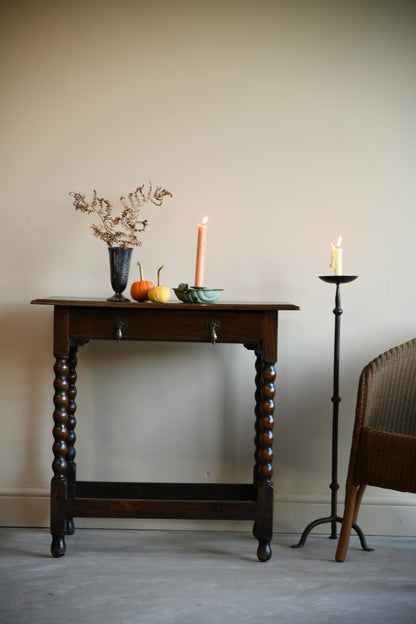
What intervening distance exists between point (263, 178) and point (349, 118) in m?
0.42

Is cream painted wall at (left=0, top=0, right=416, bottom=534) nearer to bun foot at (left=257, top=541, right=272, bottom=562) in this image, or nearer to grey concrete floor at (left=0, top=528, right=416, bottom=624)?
grey concrete floor at (left=0, top=528, right=416, bottom=624)

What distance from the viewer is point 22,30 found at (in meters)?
2.81

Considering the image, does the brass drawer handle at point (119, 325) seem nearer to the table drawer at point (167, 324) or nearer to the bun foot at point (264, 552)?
the table drawer at point (167, 324)

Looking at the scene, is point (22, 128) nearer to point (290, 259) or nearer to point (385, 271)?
point (290, 259)

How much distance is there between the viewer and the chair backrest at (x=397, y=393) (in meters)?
2.54

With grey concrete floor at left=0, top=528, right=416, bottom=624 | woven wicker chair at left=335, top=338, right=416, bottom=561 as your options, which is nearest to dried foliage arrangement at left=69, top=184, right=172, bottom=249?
woven wicker chair at left=335, top=338, right=416, bottom=561

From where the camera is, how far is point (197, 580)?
7.40ft

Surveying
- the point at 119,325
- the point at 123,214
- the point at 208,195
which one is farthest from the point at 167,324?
the point at 208,195

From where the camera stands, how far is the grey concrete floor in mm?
1998

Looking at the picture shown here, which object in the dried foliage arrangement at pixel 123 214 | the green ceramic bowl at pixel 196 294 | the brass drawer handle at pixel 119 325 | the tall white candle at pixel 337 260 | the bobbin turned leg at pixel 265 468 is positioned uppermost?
the dried foliage arrangement at pixel 123 214

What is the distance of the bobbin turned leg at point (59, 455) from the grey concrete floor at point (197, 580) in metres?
0.12

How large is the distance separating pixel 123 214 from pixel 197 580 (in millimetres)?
1279

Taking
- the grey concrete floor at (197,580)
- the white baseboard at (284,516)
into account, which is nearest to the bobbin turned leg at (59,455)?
the grey concrete floor at (197,580)

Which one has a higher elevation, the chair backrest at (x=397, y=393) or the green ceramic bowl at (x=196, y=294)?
the green ceramic bowl at (x=196, y=294)
